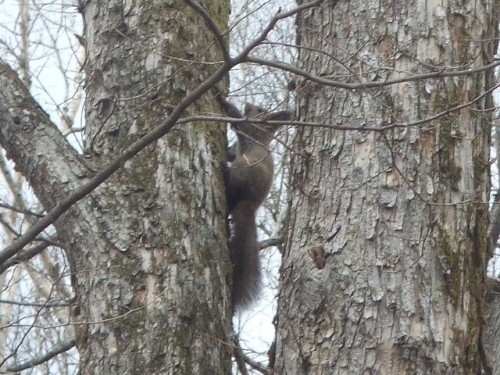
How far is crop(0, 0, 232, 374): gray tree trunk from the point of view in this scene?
335cm

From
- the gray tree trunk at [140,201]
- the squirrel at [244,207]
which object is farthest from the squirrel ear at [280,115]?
the gray tree trunk at [140,201]

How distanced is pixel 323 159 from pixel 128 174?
0.84 meters

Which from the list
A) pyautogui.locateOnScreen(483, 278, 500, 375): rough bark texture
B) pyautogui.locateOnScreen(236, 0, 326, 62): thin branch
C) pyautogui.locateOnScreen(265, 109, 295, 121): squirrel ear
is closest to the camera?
pyautogui.locateOnScreen(236, 0, 326, 62): thin branch

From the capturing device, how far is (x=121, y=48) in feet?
13.0

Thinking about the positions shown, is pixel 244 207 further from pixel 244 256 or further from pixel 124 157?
pixel 124 157

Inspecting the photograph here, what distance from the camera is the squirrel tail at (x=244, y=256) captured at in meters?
4.17

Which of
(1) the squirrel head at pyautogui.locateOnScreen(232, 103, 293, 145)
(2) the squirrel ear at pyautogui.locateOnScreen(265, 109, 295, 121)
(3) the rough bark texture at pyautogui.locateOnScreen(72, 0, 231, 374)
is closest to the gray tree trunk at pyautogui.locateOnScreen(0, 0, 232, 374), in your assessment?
(3) the rough bark texture at pyautogui.locateOnScreen(72, 0, 231, 374)

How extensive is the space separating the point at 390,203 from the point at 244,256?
1383mm

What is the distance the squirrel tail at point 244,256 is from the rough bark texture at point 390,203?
825mm

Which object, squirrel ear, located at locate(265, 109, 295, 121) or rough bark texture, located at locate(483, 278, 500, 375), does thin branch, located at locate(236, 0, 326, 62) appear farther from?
rough bark texture, located at locate(483, 278, 500, 375)

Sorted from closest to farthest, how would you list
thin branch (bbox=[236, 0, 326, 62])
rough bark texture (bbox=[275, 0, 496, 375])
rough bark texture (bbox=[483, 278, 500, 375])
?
thin branch (bbox=[236, 0, 326, 62]) < rough bark texture (bbox=[275, 0, 496, 375]) < rough bark texture (bbox=[483, 278, 500, 375])

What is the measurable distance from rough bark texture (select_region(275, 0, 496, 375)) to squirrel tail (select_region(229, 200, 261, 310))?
825 mm

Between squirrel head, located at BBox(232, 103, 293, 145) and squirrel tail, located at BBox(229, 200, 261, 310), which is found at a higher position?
squirrel head, located at BBox(232, 103, 293, 145)

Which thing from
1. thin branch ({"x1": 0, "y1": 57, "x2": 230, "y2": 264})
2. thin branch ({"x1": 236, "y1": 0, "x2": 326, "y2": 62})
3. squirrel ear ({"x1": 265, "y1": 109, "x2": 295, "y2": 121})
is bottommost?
thin branch ({"x1": 0, "y1": 57, "x2": 230, "y2": 264})
